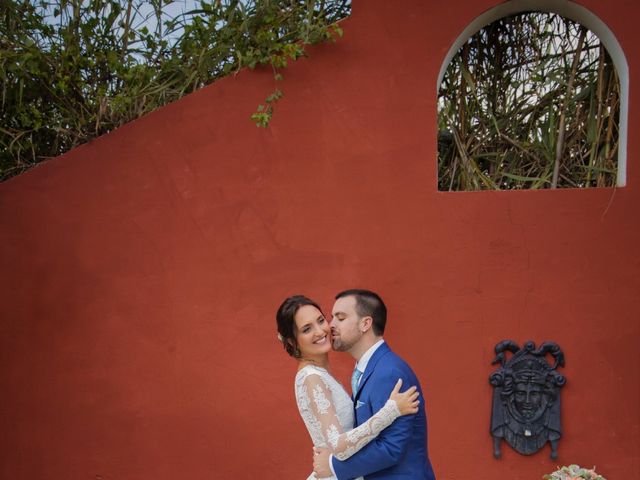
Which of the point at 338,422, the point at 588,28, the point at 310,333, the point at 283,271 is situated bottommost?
the point at 338,422

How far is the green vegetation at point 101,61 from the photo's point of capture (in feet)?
14.1

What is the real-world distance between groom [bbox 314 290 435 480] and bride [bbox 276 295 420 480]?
5 centimetres

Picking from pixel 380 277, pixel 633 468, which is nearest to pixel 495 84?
pixel 380 277

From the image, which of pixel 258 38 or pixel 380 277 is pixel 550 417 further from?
pixel 258 38

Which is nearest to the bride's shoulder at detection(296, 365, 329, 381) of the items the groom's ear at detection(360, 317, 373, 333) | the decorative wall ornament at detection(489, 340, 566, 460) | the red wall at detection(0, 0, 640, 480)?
the groom's ear at detection(360, 317, 373, 333)

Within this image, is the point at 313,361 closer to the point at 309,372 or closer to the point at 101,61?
the point at 309,372

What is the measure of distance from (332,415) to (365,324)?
0.37m

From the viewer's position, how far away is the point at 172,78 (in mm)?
4539

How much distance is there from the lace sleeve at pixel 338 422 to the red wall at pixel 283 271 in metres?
1.39

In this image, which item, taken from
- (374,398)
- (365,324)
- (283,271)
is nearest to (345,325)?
(365,324)

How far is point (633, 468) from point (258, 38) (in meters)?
3.29

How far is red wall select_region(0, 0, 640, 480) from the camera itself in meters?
3.95

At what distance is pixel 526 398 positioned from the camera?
3914 mm

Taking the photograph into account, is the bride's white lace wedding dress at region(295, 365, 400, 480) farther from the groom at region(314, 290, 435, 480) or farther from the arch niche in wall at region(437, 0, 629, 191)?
the arch niche in wall at region(437, 0, 629, 191)
